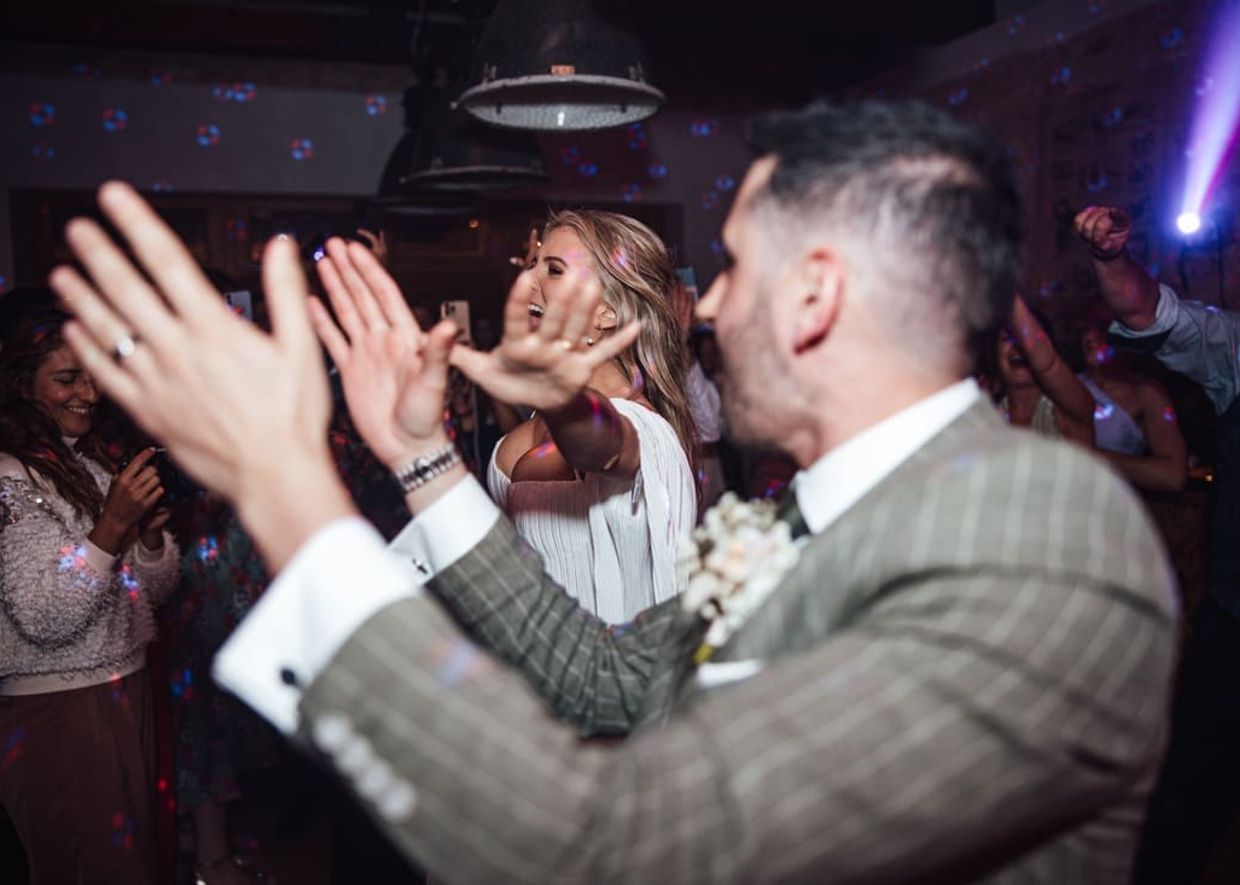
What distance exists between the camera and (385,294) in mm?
1248

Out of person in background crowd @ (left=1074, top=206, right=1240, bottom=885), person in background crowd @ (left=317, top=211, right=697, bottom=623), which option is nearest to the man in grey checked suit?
person in background crowd @ (left=317, top=211, right=697, bottom=623)

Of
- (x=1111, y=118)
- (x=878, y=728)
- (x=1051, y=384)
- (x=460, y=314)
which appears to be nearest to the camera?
(x=878, y=728)

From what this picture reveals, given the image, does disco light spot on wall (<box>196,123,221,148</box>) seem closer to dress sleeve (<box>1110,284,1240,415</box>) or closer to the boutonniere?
dress sleeve (<box>1110,284,1240,415</box>)

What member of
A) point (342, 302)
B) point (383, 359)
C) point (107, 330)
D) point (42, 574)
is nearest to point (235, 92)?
point (42, 574)

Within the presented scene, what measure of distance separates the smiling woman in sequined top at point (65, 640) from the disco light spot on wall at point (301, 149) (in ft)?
14.7

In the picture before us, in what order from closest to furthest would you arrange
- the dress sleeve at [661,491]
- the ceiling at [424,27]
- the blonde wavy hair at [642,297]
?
the dress sleeve at [661,491] → the blonde wavy hair at [642,297] → the ceiling at [424,27]

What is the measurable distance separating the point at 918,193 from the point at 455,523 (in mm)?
604

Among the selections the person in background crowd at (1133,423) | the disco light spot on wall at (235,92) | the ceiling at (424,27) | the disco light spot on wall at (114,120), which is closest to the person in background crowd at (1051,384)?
the person in background crowd at (1133,423)

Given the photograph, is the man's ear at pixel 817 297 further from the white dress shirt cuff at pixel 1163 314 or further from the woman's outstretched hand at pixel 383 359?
the white dress shirt cuff at pixel 1163 314

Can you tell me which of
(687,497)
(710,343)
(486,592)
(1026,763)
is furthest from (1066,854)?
(710,343)

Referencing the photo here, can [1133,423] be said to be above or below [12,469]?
below

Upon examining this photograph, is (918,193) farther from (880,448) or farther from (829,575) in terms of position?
(829,575)

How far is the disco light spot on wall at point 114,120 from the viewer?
637 centimetres

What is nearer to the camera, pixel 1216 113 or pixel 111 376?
pixel 111 376
